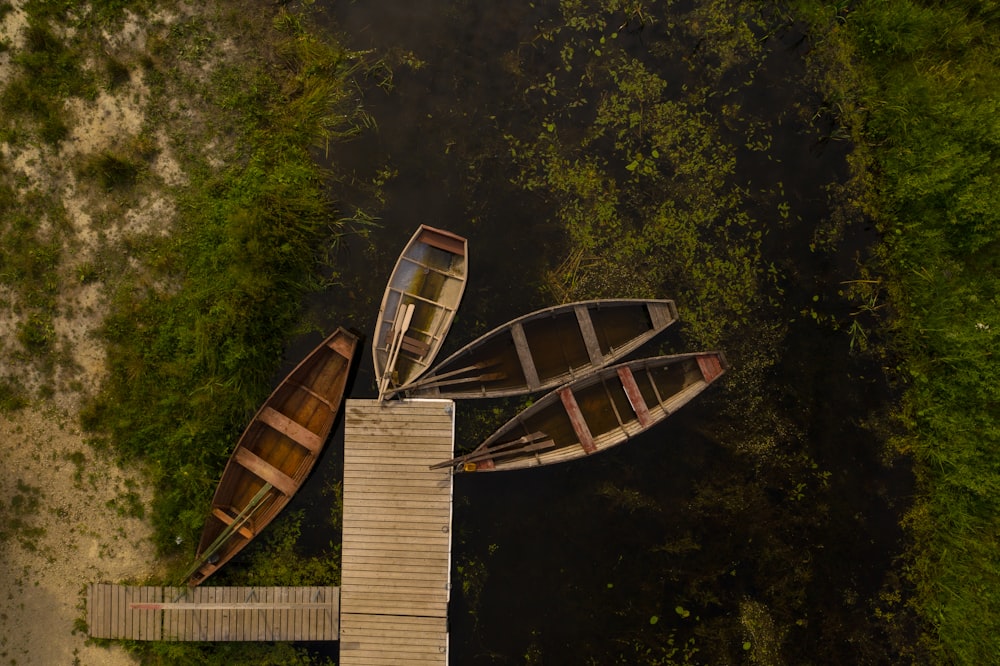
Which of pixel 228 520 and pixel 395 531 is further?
pixel 395 531

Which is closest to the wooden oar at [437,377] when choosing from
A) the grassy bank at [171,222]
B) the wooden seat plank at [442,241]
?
the wooden seat plank at [442,241]

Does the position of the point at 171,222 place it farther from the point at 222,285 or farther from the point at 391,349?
the point at 391,349

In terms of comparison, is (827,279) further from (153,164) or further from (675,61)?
(153,164)

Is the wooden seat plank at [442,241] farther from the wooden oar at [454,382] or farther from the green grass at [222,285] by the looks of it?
the wooden oar at [454,382]

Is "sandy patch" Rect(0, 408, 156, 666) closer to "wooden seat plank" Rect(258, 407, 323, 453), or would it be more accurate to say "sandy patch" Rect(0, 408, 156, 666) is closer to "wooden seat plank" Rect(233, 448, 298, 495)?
"wooden seat plank" Rect(233, 448, 298, 495)

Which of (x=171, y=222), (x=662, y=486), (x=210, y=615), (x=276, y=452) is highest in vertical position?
(x=171, y=222)

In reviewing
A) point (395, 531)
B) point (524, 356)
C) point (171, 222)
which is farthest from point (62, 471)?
point (524, 356)
